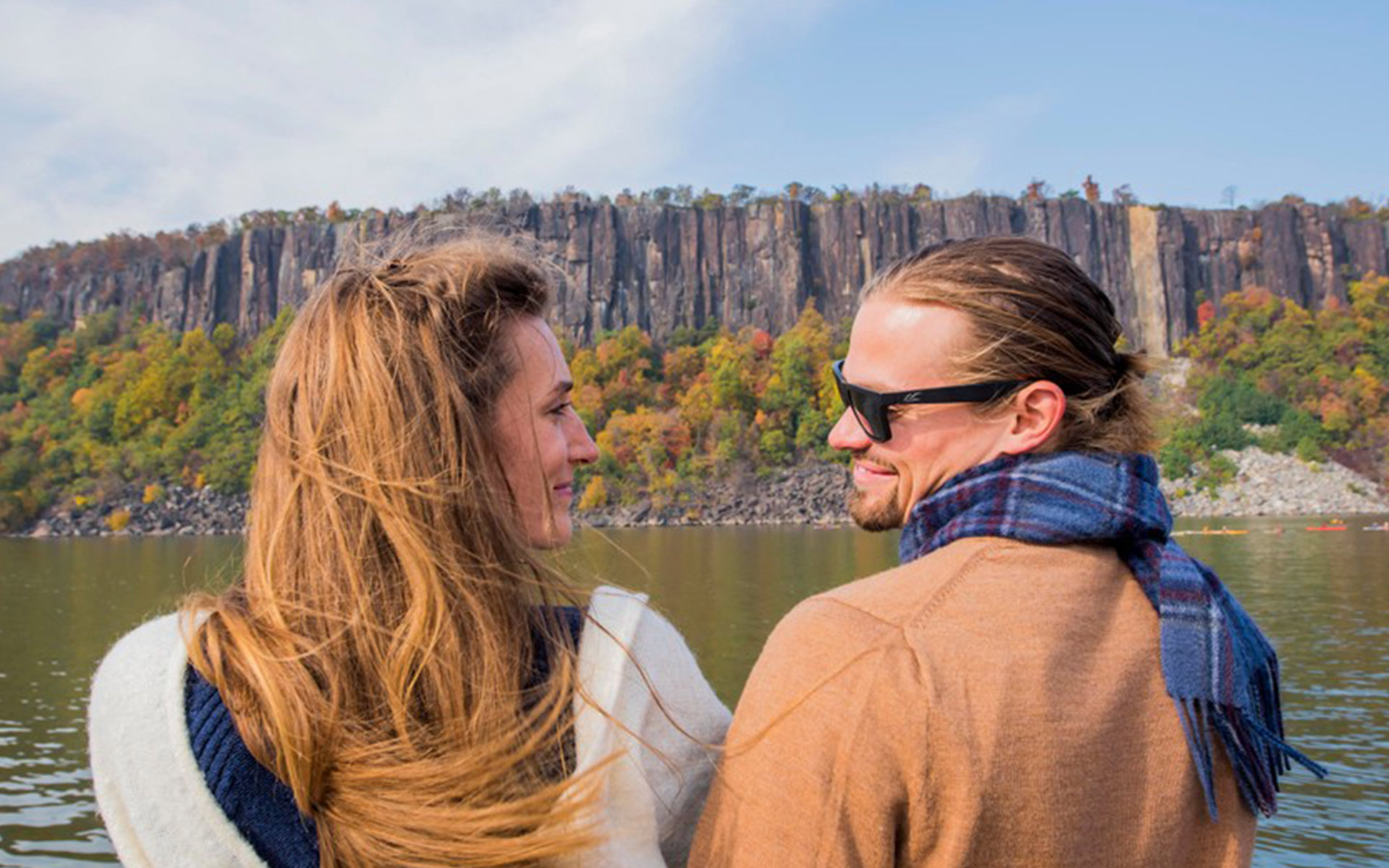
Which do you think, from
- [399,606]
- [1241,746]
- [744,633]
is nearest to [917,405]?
[1241,746]

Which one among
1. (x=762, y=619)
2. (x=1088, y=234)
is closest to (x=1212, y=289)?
(x=1088, y=234)

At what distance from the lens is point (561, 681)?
4.76ft

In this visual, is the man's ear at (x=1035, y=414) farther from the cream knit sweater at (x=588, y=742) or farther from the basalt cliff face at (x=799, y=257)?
the basalt cliff face at (x=799, y=257)

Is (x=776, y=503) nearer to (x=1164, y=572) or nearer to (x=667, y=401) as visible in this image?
(x=667, y=401)

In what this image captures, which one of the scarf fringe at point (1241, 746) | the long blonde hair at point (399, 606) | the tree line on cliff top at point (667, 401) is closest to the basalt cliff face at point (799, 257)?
the tree line on cliff top at point (667, 401)

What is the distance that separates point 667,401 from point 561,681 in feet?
350

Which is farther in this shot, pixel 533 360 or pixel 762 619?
pixel 762 619

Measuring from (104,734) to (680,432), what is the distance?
9628 centimetres

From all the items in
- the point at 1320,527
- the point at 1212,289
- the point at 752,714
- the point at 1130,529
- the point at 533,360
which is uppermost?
the point at 1212,289

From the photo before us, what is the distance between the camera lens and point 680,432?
97.7 meters

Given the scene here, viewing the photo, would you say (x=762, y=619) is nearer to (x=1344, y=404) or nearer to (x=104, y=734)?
(x=104, y=734)

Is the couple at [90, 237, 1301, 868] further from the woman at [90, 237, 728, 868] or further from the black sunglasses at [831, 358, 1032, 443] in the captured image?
the black sunglasses at [831, 358, 1032, 443]

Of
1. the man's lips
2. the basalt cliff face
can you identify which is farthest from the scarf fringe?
the basalt cliff face

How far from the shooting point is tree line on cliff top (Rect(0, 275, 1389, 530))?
9200 centimetres
